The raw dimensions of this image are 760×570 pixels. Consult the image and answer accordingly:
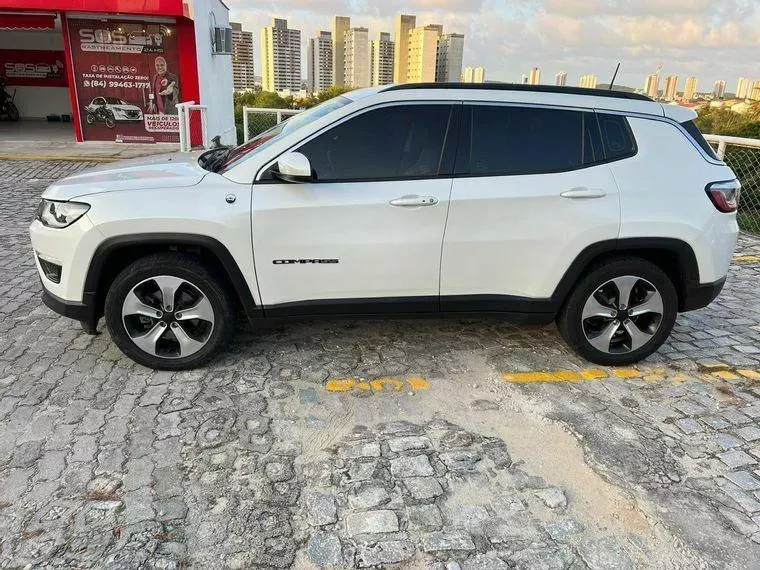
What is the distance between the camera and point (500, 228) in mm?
3693

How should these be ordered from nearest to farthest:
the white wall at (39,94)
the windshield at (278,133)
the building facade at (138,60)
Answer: the windshield at (278,133)
the building facade at (138,60)
the white wall at (39,94)

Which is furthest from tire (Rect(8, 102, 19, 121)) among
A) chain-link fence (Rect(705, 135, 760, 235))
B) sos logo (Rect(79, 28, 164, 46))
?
chain-link fence (Rect(705, 135, 760, 235))

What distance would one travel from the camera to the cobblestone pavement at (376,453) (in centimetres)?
249

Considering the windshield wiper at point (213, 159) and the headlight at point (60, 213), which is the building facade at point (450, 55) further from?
the headlight at point (60, 213)

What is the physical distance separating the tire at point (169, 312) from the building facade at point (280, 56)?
2131 inches

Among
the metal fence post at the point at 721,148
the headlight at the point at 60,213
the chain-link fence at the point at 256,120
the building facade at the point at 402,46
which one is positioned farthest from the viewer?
the building facade at the point at 402,46

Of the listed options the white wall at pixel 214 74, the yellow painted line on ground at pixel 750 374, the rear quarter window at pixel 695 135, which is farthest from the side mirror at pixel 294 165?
the white wall at pixel 214 74

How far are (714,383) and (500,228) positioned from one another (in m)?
1.85

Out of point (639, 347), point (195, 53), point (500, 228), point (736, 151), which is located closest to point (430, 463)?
point (500, 228)

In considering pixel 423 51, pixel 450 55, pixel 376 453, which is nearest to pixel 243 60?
pixel 423 51

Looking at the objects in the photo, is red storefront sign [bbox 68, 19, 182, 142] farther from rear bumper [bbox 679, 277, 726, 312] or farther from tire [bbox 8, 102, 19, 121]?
rear bumper [bbox 679, 277, 726, 312]

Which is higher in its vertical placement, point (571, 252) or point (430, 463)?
A: point (571, 252)

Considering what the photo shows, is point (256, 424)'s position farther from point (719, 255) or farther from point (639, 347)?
point (719, 255)

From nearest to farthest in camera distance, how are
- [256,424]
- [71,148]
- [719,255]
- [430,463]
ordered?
[430,463], [256,424], [719,255], [71,148]
